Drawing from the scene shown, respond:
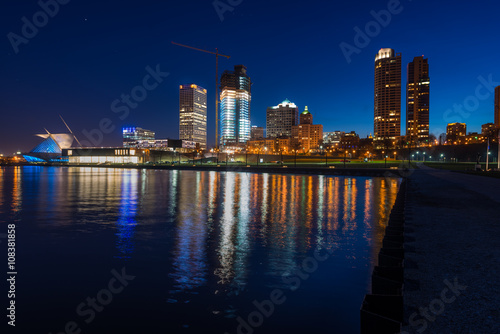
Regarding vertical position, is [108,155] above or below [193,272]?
above

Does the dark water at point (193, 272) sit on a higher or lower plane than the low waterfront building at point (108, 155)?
lower

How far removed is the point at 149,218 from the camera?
14984 mm

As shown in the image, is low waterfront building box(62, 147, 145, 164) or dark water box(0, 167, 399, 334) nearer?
dark water box(0, 167, 399, 334)

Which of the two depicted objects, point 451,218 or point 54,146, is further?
point 54,146

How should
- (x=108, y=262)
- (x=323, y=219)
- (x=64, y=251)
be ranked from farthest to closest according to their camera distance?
(x=323, y=219) < (x=64, y=251) < (x=108, y=262)

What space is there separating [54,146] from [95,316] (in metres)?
193

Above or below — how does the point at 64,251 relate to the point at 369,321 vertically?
below

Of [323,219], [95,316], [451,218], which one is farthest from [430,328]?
[323,219]

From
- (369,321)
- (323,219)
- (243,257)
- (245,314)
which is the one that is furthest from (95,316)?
(323,219)

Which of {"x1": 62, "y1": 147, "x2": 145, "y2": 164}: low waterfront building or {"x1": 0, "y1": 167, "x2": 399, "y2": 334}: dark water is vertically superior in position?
{"x1": 62, "y1": 147, "x2": 145, "y2": 164}: low waterfront building

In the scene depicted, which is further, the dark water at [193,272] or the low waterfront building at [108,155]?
the low waterfront building at [108,155]

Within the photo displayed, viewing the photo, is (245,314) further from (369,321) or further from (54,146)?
(54,146)

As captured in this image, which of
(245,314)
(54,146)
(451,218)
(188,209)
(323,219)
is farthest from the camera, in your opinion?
(54,146)

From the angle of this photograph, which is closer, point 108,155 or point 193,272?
point 193,272
